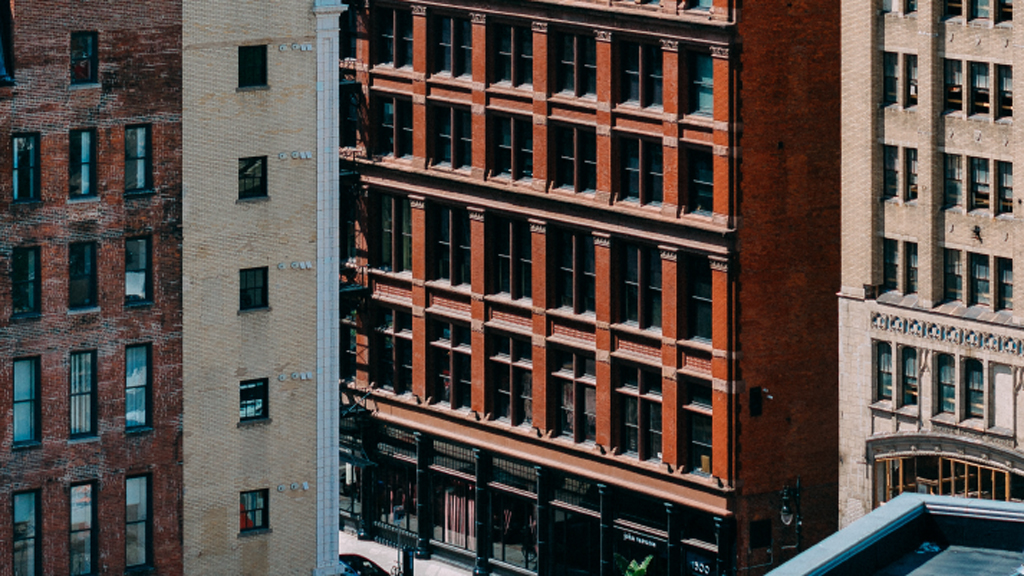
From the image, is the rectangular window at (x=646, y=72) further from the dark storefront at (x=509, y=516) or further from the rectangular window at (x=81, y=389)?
the rectangular window at (x=81, y=389)

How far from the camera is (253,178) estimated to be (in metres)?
78.7

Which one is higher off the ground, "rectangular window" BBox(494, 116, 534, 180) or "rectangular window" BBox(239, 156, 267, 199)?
"rectangular window" BBox(239, 156, 267, 199)

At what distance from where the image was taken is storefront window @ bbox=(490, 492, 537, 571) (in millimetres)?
102938

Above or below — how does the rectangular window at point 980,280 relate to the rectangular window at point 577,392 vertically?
above

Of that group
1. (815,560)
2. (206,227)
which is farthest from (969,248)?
(815,560)

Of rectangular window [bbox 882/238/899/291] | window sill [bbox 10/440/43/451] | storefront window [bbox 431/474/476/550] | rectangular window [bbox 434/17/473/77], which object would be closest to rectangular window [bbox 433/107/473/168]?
rectangular window [bbox 434/17/473/77]

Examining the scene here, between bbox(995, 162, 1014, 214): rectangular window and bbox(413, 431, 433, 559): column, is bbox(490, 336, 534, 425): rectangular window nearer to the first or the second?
bbox(413, 431, 433, 559): column

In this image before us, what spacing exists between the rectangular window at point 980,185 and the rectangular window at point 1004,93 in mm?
1679

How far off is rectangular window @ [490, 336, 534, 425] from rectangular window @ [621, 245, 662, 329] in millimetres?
5714

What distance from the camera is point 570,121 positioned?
98.9 m

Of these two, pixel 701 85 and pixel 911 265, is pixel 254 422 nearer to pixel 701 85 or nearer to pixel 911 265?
pixel 701 85

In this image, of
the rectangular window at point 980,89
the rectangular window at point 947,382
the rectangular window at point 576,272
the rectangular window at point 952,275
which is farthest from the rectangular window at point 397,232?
the rectangular window at point 980,89

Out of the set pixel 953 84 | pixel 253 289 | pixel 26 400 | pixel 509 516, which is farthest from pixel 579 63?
pixel 26 400

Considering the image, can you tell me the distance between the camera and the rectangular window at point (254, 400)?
7912 centimetres
